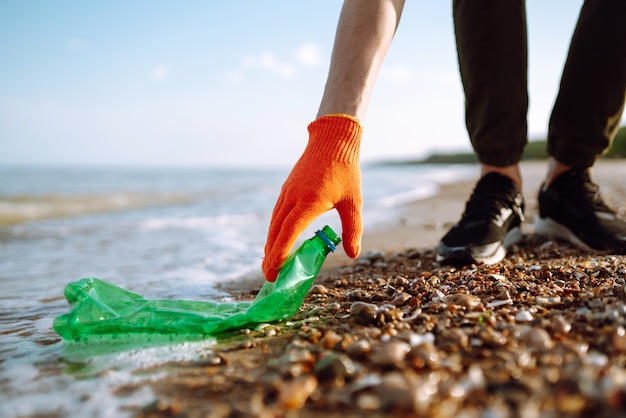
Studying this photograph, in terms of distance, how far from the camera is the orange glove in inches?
70.6

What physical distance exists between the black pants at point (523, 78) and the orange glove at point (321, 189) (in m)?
1.29

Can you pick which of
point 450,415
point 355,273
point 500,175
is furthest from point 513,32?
point 450,415

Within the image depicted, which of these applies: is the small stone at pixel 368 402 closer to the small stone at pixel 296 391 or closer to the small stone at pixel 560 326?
the small stone at pixel 296 391

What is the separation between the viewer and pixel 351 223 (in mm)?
1938

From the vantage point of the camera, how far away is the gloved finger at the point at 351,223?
194 cm

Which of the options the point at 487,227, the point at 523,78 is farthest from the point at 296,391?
the point at 523,78

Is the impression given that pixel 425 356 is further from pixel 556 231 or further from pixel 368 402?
pixel 556 231

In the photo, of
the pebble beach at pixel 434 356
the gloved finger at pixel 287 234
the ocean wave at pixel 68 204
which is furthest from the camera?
the ocean wave at pixel 68 204

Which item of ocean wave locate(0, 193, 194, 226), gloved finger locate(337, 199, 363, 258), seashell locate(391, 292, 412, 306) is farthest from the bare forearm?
ocean wave locate(0, 193, 194, 226)

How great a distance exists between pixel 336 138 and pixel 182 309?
0.85m

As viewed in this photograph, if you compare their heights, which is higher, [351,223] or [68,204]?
[351,223]

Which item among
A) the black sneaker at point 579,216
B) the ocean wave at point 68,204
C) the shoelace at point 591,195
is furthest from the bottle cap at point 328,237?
the ocean wave at point 68,204

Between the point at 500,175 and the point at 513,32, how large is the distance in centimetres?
81

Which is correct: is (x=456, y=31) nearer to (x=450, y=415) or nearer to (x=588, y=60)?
(x=588, y=60)
